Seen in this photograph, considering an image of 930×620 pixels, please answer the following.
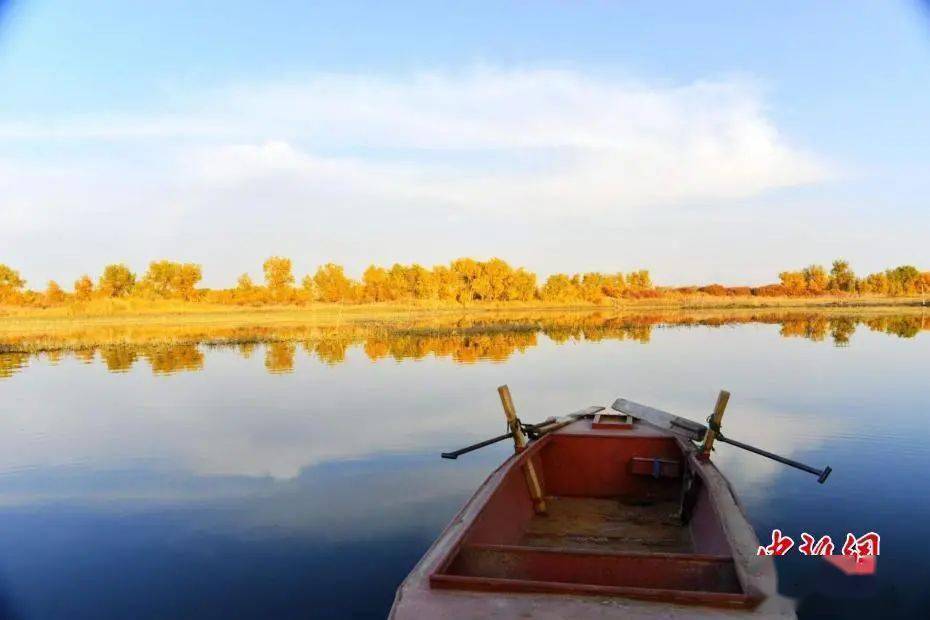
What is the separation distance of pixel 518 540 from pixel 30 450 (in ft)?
38.0

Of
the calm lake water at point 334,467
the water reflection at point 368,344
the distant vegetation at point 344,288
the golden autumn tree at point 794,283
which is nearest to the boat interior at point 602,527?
the calm lake water at point 334,467

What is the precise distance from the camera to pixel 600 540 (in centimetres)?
738

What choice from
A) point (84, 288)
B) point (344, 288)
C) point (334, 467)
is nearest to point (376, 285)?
point (344, 288)

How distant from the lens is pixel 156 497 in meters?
10.4

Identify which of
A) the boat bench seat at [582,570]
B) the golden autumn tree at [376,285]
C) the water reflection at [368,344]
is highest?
the golden autumn tree at [376,285]

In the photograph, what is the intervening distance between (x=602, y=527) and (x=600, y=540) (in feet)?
1.81

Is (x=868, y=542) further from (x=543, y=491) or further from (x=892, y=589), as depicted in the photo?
(x=543, y=491)

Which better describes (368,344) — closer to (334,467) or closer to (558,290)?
(334,467)

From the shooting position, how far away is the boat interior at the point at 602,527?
463 centimetres

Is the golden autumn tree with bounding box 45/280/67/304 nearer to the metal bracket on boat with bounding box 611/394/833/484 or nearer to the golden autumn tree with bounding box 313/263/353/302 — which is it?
the golden autumn tree with bounding box 313/263/353/302

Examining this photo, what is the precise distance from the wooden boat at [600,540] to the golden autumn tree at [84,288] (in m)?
102

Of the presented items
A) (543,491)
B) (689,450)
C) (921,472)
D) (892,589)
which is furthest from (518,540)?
(921,472)

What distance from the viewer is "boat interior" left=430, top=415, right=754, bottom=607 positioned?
4.63 meters

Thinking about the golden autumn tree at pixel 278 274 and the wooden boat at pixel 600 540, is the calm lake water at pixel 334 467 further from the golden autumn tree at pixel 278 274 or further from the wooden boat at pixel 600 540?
the golden autumn tree at pixel 278 274
